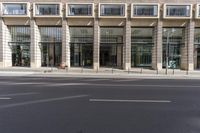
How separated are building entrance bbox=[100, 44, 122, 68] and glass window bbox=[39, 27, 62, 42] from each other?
21.1 feet

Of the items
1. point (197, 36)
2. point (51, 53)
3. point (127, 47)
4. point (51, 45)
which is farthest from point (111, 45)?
point (197, 36)

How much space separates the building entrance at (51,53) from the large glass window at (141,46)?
10756mm

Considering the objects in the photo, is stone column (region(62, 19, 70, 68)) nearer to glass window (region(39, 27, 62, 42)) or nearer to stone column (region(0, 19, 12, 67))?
glass window (region(39, 27, 62, 42))

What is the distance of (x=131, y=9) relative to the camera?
1291 inches

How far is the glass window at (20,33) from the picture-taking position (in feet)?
113

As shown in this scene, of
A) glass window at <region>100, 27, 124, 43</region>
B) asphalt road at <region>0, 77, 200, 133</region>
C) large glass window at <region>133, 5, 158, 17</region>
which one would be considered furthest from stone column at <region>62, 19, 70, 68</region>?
asphalt road at <region>0, 77, 200, 133</region>

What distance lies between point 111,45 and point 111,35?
147 centimetres

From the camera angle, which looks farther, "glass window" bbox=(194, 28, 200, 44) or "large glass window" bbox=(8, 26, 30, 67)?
"large glass window" bbox=(8, 26, 30, 67)

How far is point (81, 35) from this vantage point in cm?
3528

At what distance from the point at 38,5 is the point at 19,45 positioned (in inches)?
254

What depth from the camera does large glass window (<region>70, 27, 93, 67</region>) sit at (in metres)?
35.0

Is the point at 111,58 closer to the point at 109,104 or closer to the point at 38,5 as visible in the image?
the point at 38,5

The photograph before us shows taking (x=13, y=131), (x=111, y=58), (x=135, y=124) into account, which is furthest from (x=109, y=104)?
(x=111, y=58)

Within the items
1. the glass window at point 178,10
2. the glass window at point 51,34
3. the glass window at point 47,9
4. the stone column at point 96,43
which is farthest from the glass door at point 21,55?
the glass window at point 178,10
